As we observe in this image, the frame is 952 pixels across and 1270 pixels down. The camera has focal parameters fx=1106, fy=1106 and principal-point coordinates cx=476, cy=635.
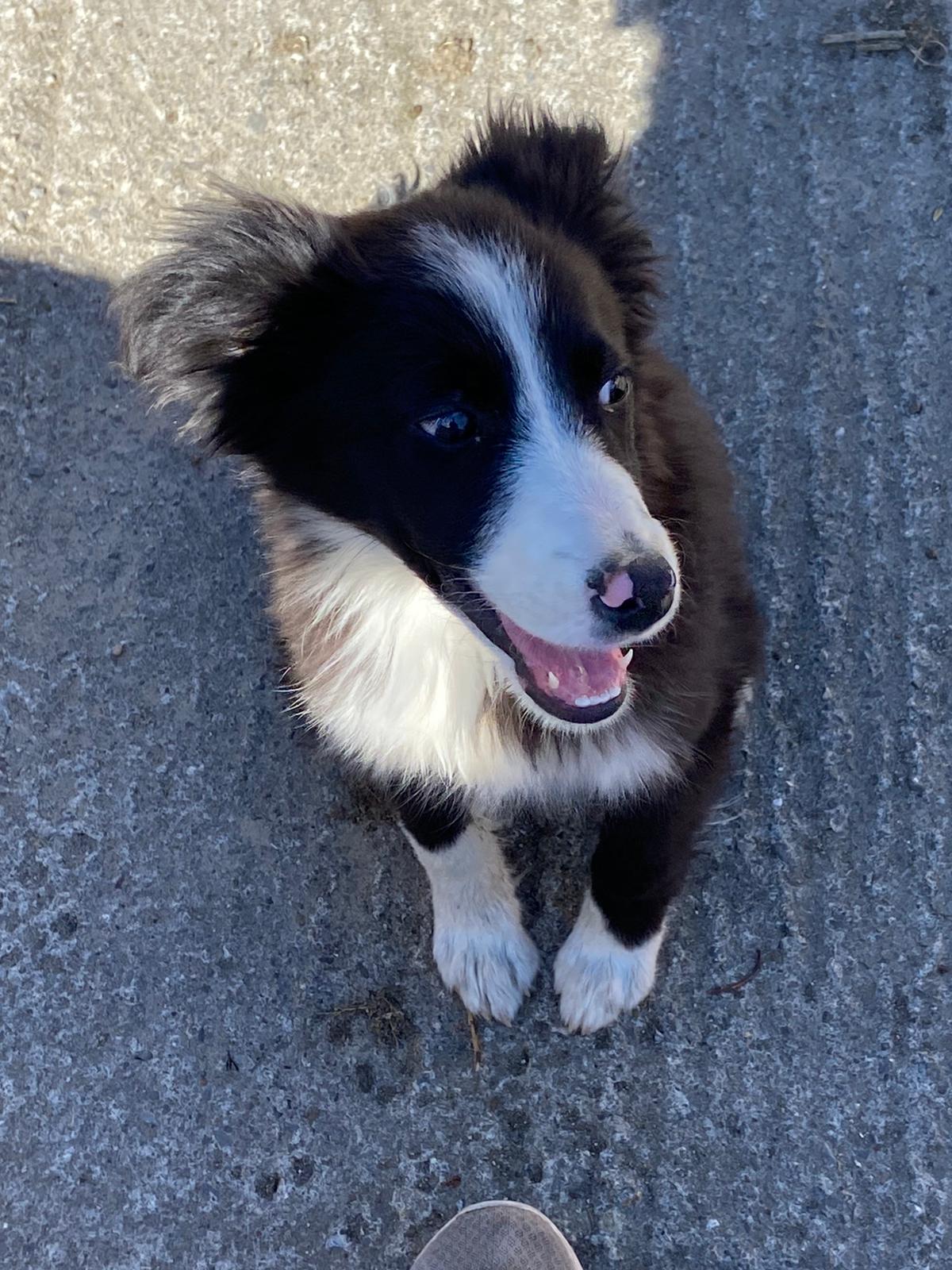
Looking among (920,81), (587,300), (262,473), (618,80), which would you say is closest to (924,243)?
(920,81)

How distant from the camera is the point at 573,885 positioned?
2670 mm

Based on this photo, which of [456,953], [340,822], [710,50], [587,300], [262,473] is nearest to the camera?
[587,300]

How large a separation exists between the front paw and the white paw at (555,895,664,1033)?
0.11 metres

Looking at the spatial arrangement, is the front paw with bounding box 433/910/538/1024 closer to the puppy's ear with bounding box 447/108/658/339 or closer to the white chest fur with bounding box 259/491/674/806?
the white chest fur with bounding box 259/491/674/806

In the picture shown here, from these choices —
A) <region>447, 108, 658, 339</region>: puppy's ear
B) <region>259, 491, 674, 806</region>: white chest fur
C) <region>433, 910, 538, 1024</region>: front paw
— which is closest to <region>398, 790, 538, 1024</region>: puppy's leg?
<region>433, 910, 538, 1024</region>: front paw

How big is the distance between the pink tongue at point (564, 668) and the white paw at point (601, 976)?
0.76 metres

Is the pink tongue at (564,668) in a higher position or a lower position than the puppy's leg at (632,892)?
higher

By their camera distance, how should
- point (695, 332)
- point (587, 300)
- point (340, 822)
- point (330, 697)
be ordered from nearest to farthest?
point (587, 300) < point (330, 697) < point (340, 822) < point (695, 332)

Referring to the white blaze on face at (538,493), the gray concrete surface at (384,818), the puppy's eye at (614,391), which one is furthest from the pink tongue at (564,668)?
the gray concrete surface at (384,818)

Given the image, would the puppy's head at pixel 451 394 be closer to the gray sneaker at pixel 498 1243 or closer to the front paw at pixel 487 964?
the front paw at pixel 487 964

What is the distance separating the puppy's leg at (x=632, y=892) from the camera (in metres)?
2.28

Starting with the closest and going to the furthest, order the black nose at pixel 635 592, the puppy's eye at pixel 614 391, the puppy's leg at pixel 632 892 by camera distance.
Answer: the black nose at pixel 635 592, the puppy's eye at pixel 614 391, the puppy's leg at pixel 632 892

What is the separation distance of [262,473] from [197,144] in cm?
174

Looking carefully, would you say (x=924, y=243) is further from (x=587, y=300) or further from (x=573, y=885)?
(x=573, y=885)
